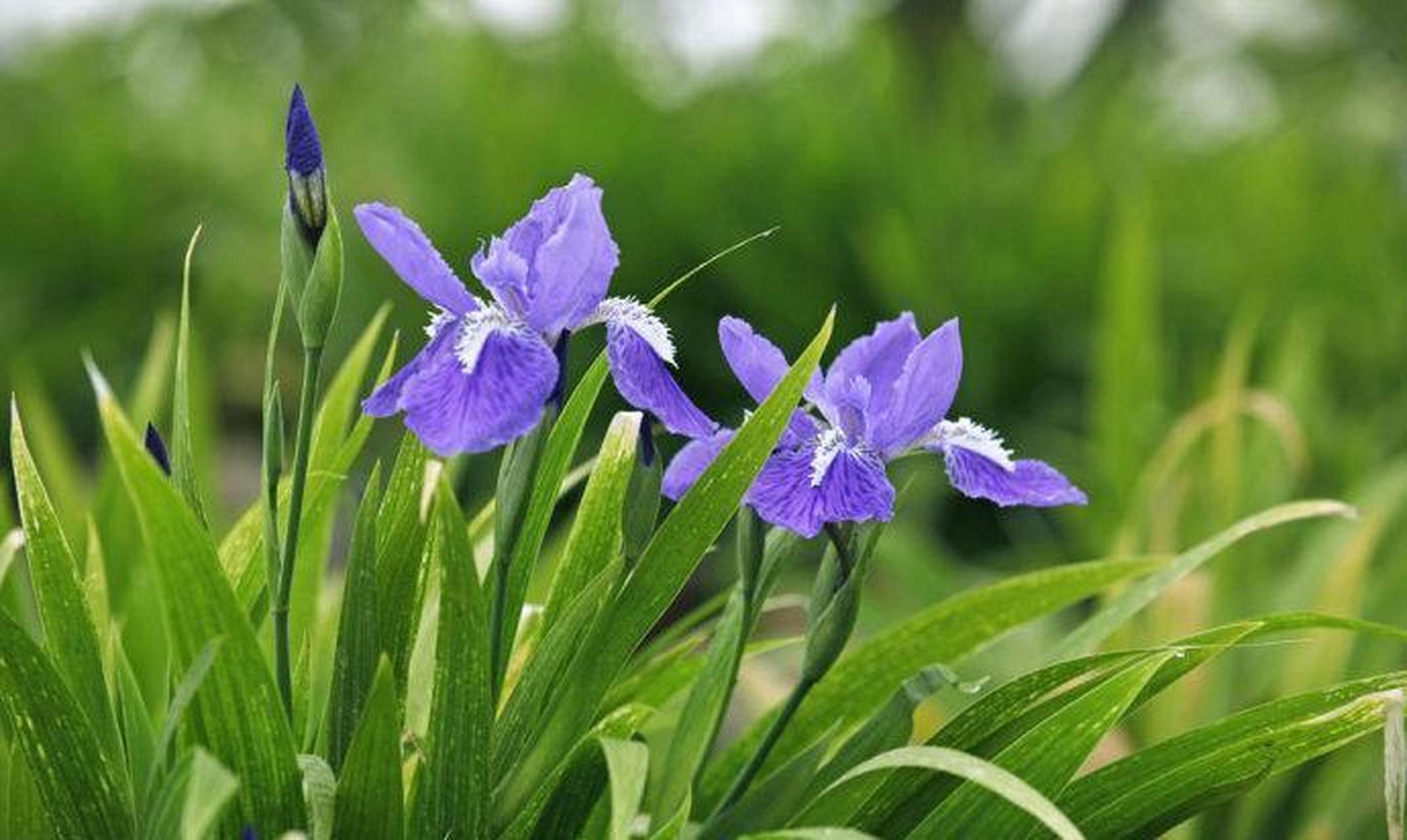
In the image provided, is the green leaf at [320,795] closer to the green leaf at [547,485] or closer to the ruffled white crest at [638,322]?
the green leaf at [547,485]

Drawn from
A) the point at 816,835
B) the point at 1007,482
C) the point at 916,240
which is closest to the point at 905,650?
the point at 1007,482

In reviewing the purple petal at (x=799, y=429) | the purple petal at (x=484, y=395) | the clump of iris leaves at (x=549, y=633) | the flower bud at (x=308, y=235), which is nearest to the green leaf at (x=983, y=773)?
the clump of iris leaves at (x=549, y=633)

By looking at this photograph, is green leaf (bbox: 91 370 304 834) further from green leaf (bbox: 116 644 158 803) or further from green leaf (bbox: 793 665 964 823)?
green leaf (bbox: 793 665 964 823)

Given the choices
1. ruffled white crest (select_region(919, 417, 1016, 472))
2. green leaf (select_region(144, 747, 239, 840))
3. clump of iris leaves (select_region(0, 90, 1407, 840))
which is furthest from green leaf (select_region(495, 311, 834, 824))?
green leaf (select_region(144, 747, 239, 840))

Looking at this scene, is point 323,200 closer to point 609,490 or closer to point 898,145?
point 609,490

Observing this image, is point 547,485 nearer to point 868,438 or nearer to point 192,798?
point 868,438

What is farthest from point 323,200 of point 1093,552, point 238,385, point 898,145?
point 238,385
